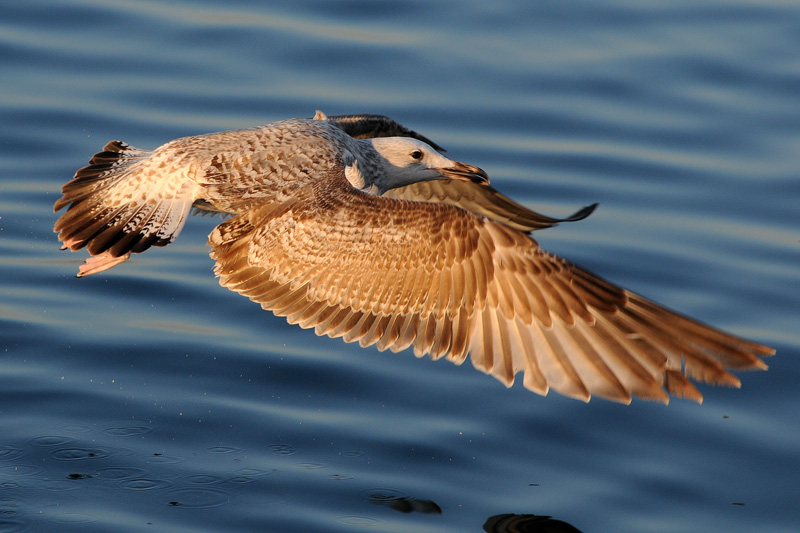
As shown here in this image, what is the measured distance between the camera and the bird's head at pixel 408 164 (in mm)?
8141

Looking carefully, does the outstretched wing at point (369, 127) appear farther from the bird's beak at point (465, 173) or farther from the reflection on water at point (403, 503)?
the reflection on water at point (403, 503)

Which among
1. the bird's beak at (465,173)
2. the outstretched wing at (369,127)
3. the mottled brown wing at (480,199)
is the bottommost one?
the mottled brown wing at (480,199)

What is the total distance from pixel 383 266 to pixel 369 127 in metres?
2.39

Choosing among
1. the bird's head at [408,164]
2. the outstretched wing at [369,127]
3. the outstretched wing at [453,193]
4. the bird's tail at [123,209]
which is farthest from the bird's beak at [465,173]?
the bird's tail at [123,209]

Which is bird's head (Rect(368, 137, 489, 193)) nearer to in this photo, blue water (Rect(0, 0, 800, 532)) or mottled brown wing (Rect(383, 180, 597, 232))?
mottled brown wing (Rect(383, 180, 597, 232))

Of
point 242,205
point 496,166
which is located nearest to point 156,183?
point 242,205

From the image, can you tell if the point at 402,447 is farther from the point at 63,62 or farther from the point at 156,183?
the point at 63,62

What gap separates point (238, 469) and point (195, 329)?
5.95 ft

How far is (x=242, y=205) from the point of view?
23.5 feet

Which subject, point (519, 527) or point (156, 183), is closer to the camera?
point (519, 527)

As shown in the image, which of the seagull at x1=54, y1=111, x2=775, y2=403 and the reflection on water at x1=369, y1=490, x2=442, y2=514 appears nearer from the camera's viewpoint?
the seagull at x1=54, y1=111, x2=775, y2=403

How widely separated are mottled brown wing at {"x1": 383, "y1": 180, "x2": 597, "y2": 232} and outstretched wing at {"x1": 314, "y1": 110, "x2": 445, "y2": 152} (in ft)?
1.00

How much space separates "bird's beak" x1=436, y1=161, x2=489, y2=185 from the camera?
26.1 ft

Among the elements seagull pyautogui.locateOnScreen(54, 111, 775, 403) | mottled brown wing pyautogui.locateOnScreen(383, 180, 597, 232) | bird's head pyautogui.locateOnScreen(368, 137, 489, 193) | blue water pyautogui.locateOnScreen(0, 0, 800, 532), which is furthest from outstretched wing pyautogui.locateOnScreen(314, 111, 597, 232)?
blue water pyautogui.locateOnScreen(0, 0, 800, 532)
